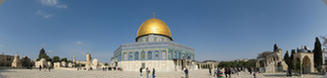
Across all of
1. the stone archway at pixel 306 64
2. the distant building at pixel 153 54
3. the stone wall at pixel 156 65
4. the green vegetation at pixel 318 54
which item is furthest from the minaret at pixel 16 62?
the green vegetation at pixel 318 54

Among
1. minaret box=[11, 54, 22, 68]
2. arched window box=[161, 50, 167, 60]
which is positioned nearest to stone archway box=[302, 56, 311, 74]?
arched window box=[161, 50, 167, 60]

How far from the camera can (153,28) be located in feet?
127

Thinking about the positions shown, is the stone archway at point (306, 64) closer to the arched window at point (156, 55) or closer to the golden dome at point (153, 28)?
the arched window at point (156, 55)

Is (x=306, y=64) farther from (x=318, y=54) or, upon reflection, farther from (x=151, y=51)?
(x=151, y=51)

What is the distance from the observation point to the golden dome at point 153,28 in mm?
38656

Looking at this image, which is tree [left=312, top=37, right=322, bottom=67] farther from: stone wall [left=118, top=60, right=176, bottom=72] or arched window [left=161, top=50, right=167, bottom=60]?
arched window [left=161, top=50, right=167, bottom=60]

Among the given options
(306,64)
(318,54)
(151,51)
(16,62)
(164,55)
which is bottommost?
(16,62)

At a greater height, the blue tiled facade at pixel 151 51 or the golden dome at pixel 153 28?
the golden dome at pixel 153 28

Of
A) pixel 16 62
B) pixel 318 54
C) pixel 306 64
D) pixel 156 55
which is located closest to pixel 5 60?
pixel 16 62

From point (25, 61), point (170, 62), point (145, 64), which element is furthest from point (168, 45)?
point (25, 61)

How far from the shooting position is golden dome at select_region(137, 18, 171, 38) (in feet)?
127

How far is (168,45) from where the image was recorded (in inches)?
1276

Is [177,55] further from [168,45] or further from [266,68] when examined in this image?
[266,68]

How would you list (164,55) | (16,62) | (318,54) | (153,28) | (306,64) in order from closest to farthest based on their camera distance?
(306,64) → (318,54) → (164,55) → (16,62) → (153,28)
